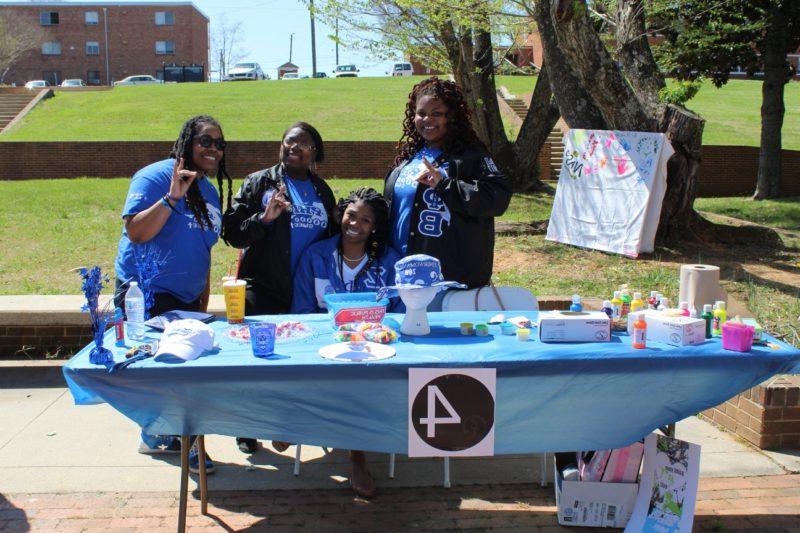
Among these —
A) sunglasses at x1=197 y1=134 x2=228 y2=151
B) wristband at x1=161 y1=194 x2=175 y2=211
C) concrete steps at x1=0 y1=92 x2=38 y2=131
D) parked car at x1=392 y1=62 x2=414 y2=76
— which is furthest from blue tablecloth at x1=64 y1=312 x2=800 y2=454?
parked car at x1=392 y1=62 x2=414 y2=76

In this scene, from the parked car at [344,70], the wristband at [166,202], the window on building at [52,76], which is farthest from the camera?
the window on building at [52,76]

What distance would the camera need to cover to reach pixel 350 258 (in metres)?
3.87

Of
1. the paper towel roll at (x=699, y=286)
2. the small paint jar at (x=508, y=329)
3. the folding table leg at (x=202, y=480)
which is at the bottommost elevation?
the folding table leg at (x=202, y=480)

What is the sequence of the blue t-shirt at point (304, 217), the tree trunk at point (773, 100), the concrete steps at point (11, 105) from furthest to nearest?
the concrete steps at point (11, 105), the tree trunk at point (773, 100), the blue t-shirt at point (304, 217)

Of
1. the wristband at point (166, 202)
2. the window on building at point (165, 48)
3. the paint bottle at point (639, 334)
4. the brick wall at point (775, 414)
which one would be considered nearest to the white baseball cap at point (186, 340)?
the wristband at point (166, 202)

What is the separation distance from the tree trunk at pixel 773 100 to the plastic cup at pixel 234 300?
15.0m

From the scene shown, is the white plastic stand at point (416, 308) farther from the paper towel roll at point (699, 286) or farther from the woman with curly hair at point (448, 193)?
the paper towel roll at point (699, 286)

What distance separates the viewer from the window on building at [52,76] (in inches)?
2339

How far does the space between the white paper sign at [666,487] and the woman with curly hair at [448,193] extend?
4.06ft

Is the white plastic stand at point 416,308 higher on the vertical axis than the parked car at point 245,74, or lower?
lower

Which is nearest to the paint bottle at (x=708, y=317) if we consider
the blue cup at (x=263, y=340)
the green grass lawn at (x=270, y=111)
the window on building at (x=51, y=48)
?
the blue cup at (x=263, y=340)

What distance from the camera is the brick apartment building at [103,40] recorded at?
6003cm

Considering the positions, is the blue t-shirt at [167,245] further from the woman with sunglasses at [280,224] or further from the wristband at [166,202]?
the woman with sunglasses at [280,224]

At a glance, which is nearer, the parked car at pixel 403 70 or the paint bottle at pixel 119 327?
the paint bottle at pixel 119 327
